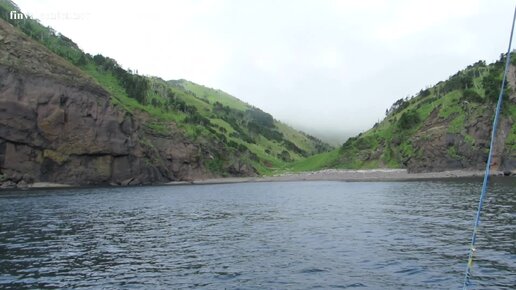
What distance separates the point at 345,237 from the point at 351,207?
89.9 feet

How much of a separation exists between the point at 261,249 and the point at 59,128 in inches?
4895

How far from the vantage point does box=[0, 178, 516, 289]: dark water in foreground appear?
A: 25.4m

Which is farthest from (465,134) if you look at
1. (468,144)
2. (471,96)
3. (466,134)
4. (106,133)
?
(106,133)

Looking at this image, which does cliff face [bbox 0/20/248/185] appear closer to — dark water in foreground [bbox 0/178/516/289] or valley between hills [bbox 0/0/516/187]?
valley between hills [bbox 0/0/516/187]

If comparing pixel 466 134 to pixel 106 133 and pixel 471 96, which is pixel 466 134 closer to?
pixel 471 96

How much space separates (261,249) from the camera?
34844 millimetres

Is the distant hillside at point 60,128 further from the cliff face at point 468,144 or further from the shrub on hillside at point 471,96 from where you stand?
the shrub on hillside at point 471,96

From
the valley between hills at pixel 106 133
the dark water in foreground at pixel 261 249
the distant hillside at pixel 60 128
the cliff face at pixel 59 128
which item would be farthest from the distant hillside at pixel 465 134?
the dark water in foreground at pixel 261 249

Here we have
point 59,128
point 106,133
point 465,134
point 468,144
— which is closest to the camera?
point 59,128

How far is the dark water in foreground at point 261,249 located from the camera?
1001 inches

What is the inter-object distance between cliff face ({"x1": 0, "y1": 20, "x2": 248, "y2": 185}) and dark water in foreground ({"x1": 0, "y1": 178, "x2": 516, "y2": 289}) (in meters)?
80.3

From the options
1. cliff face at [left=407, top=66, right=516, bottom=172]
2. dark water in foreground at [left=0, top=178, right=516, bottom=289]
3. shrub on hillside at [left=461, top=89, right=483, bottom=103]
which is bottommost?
dark water in foreground at [left=0, top=178, right=516, bottom=289]

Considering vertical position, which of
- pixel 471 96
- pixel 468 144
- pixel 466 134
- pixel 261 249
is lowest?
pixel 261 249

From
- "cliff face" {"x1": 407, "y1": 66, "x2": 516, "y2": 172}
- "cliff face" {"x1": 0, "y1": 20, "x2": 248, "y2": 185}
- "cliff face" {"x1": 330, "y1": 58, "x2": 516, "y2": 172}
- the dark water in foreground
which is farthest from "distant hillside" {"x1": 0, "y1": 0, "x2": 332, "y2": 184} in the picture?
"cliff face" {"x1": 407, "y1": 66, "x2": 516, "y2": 172}
